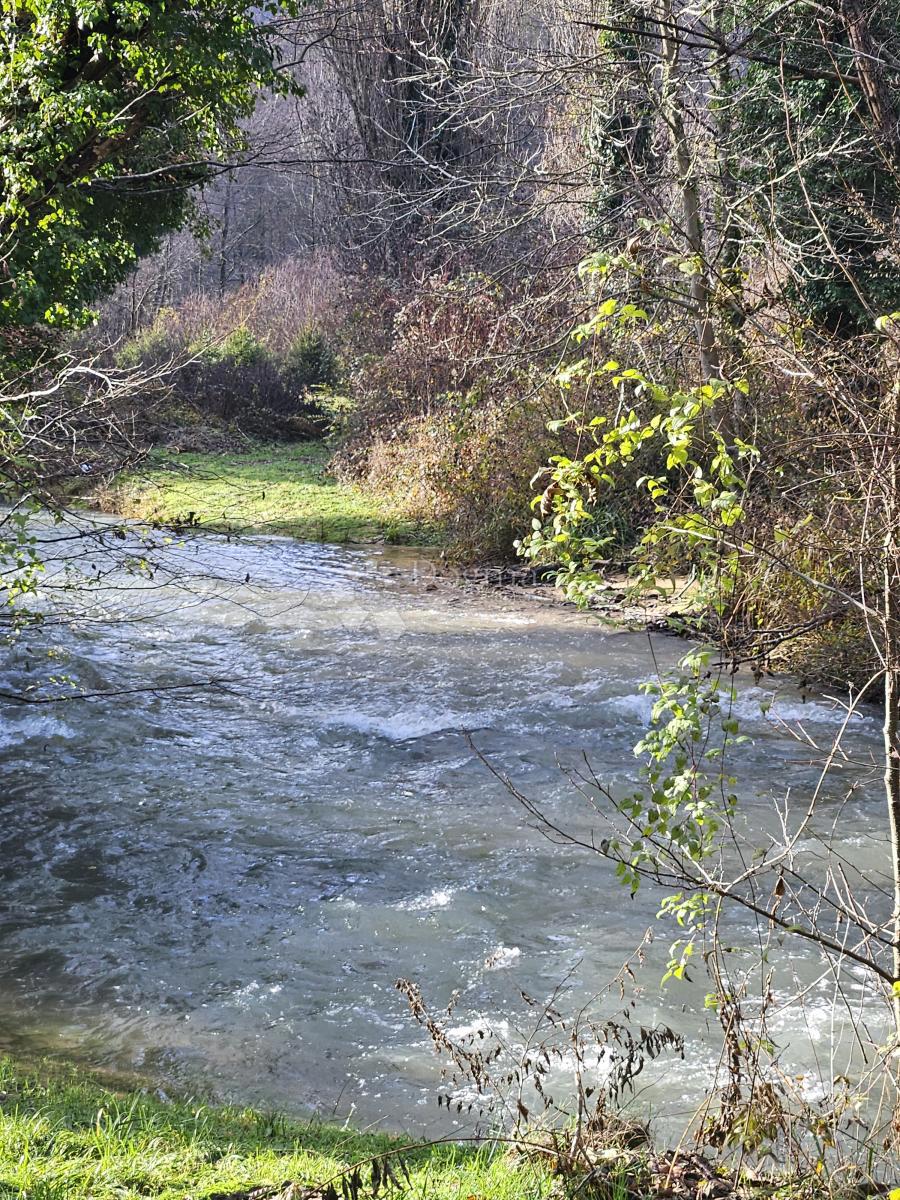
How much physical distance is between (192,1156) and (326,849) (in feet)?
12.3

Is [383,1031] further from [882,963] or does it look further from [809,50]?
[809,50]

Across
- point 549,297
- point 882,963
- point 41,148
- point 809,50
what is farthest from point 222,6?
point 882,963

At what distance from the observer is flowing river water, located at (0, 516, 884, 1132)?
17.6ft

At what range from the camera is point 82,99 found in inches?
361

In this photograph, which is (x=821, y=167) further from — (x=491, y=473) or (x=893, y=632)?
(x=893, y=632)

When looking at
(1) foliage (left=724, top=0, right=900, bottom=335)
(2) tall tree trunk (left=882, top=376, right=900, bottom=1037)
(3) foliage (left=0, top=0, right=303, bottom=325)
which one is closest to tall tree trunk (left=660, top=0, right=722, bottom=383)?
(1) foliage (left=724, top=0, right=900, bottom=335)

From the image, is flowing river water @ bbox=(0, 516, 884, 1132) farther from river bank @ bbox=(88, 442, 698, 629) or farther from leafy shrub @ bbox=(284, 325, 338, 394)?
leafy shrub @ bbox=(284, 325, 338, 394)

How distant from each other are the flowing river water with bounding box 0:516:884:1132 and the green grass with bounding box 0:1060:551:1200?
0.64 metres

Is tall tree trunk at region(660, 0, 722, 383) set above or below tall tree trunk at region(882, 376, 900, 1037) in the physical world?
above

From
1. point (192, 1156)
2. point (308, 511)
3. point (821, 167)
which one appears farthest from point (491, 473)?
point (192, 1156)

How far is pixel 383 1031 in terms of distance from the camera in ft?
17.8

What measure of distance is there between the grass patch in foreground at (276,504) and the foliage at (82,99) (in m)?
5.23

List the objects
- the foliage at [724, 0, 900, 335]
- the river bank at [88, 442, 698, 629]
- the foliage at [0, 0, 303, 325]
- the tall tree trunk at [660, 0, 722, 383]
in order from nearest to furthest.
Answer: the foliage at [0, 0, 303, 325], the tall tree trunk at [660, 0, 722, 383], the foliage at [724, 0, 900, 335], the river bank at [88, 442, 698, 629]

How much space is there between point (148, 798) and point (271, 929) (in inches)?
85.5
